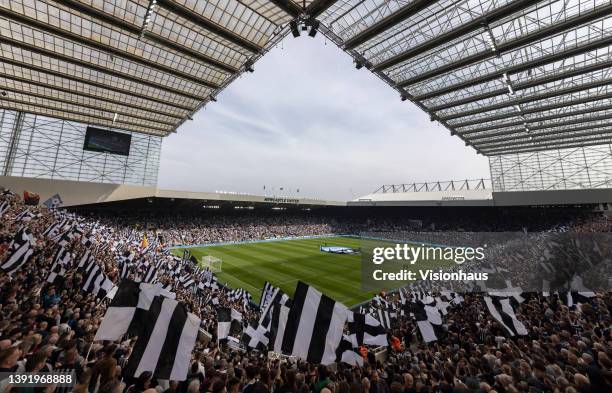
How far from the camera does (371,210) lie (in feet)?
233

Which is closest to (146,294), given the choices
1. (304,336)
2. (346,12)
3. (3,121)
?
(304,336)

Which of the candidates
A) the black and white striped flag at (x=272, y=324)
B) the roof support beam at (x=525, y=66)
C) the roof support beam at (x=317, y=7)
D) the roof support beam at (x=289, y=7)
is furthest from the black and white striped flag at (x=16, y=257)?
the roof support beam at (x=525, y=66)

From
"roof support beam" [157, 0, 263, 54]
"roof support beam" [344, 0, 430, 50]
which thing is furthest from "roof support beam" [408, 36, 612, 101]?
"roof support beam" [157, 0, 263, 54]

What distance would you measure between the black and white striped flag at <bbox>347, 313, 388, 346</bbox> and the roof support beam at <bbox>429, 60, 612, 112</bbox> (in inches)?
1016

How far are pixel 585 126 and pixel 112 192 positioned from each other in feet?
207

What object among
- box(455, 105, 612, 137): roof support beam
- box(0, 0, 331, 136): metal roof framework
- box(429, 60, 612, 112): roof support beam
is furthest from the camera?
box(455, 105, 612, 137): roof support beam

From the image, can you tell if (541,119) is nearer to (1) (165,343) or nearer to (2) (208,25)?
(2) (208,25)

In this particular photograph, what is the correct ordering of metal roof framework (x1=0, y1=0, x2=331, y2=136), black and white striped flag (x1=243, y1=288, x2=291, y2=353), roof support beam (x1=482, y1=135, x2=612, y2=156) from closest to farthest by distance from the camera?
black and white striped flag (x1=243, y1=288, x2=291, y2=353) → metal roof framework (x1=0, y1=0, x2=331, y2=136) → roof support beam (x1=482, y1=135, x2=612, y2=156)

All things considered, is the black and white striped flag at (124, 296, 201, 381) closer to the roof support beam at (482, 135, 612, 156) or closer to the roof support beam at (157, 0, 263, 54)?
the roof support beam at (157, 0, 263, 54)

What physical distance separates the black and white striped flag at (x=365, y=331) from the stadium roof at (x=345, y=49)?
662 inches

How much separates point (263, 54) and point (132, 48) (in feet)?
33.0

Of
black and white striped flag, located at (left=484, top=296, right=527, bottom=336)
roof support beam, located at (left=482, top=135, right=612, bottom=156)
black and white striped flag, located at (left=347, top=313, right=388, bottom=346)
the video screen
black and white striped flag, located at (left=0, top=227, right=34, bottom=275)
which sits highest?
roof support beam, located at (left=482, top=135, right=612, bottom=156)

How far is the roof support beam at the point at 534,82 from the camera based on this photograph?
19984 mm

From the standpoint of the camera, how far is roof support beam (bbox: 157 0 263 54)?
1617 centimetres
